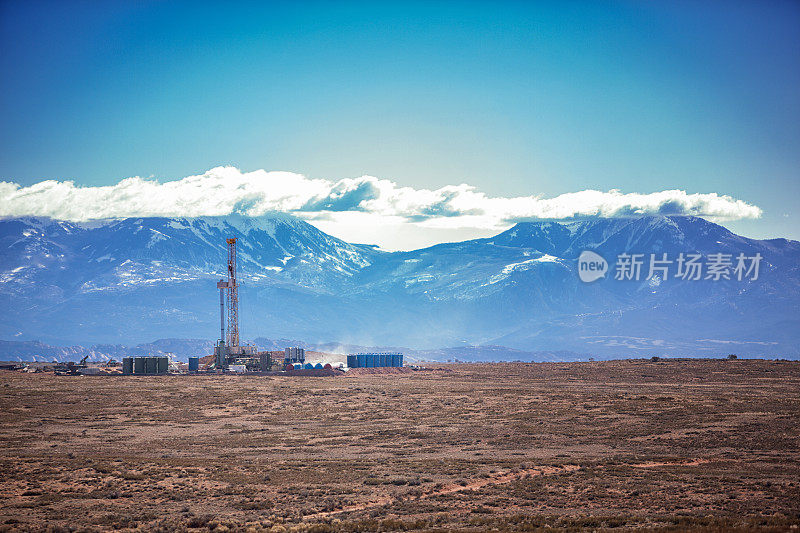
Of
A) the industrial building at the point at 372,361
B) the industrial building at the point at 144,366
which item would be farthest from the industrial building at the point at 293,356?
the industrial building at the point at 144,366

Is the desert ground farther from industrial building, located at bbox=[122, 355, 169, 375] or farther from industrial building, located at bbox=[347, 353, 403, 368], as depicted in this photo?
industrial building, located at bbox=[347, 353, 403, 368]

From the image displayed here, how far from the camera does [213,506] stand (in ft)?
103

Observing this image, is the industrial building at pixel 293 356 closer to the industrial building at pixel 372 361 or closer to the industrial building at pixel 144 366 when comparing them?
the industrial building at pixel 372 361

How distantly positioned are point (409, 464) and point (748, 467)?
16.9 m

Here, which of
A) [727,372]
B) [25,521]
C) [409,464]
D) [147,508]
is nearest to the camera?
[25,521]

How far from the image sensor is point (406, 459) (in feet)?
140

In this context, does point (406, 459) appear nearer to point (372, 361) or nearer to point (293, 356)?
point (372, 361)

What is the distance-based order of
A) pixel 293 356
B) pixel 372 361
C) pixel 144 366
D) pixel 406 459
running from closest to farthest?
pixel 406 459 → pixel 144 366 → pixel 372 361 → pixel 293 356

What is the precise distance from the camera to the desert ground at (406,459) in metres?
29.2

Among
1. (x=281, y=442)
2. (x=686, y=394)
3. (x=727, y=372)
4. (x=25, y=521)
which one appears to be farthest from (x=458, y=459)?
(x=727, y=372)

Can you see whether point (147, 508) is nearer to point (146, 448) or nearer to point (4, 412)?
point (146, 448)

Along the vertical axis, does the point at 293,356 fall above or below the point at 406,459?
above

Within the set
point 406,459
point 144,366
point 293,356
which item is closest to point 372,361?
point 293,356

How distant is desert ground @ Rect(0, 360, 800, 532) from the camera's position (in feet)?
95.8
